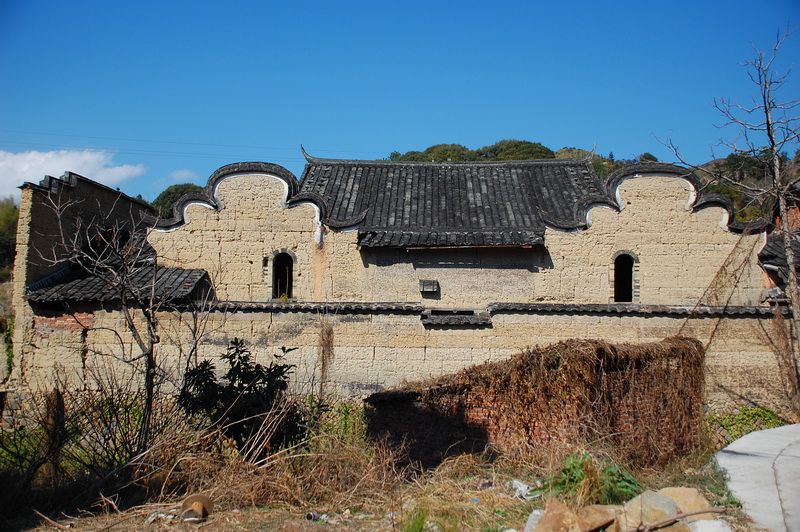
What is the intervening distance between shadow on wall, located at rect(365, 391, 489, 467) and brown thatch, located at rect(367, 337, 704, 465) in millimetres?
15

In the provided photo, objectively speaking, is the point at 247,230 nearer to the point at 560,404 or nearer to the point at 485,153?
the point at 560,404

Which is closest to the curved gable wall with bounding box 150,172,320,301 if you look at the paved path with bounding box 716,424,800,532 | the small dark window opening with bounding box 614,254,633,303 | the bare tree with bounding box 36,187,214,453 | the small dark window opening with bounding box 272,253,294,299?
the small dark window opening with bounding box 272,253,294,299

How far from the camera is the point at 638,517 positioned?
18.1 feet

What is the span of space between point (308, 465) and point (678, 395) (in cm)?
618

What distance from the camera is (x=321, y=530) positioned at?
6.09 metres

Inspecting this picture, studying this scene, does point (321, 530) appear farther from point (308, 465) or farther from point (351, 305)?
point (351, 305)

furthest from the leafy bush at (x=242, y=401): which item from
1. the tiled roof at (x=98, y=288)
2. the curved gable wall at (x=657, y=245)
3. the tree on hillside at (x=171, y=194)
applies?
the tree on hillside at (x=171, y=194)

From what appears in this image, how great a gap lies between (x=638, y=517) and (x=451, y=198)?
12.0 meters

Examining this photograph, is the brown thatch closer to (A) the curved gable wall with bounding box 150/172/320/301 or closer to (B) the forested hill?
(A) the curved gable wall with bounding box 150/172/320/301

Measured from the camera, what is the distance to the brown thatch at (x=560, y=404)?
9.10 m

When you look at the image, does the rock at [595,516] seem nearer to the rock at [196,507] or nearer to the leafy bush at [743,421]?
the rock at [196,507]

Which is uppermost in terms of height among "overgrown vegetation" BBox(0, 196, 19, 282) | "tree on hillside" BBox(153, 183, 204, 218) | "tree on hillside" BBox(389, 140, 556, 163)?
"tree on hillside" BBox(389, 140, 556, 163)

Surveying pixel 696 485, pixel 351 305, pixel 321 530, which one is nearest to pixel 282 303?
pixel 351 305

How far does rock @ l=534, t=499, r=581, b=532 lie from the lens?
17.4ft
